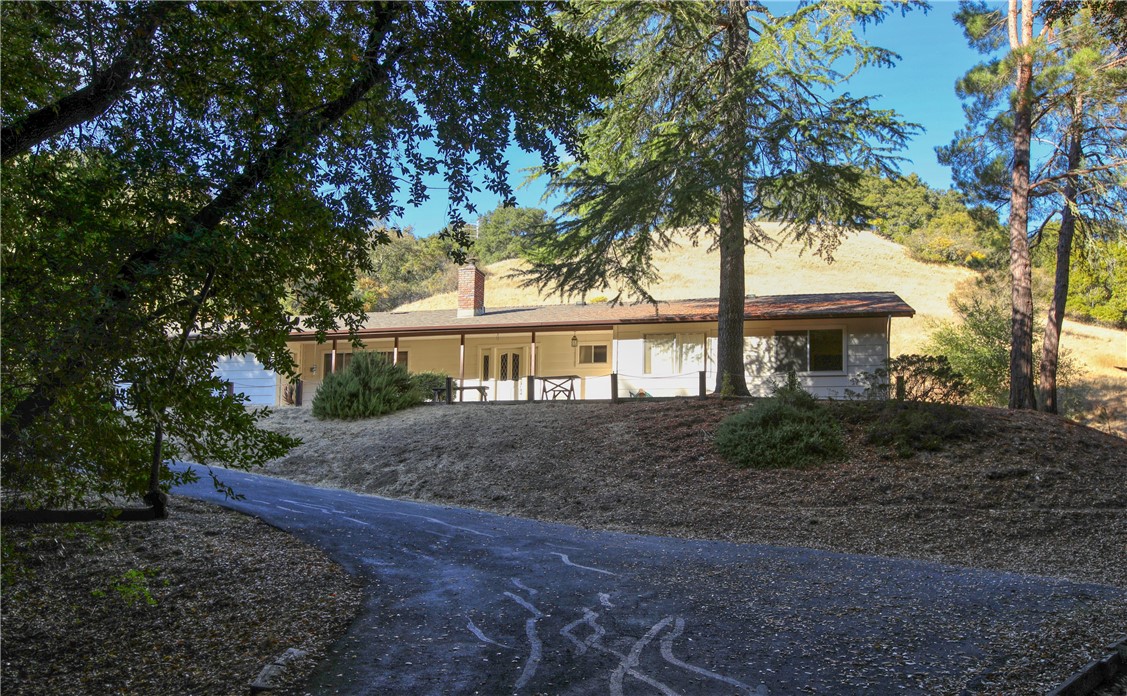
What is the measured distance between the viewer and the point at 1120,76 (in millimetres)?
16141

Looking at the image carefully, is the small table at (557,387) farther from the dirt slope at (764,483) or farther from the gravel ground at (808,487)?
the dirt slope at (764,483)

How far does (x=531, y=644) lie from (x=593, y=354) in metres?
21.1

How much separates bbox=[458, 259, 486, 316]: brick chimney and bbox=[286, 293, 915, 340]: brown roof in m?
0.36

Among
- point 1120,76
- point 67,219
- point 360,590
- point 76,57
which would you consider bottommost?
point 360,590

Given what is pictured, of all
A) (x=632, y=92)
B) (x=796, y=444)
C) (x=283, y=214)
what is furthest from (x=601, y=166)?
(x=283, y=214)

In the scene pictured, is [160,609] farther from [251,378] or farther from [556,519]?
[251,378]

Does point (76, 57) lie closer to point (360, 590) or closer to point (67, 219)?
point (67, 219)

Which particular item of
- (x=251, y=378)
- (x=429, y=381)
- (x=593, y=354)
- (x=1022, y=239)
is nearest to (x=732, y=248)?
(x=1022, y=239)

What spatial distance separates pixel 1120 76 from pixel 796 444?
10760 millimetres

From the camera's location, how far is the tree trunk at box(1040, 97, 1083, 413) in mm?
18094

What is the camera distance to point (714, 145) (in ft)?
51.9

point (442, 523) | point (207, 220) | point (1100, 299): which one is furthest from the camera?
point (1100, 299)

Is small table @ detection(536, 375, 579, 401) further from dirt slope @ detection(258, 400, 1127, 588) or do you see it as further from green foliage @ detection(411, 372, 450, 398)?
dirt slope @ detection(258, 400, 1127, 588)

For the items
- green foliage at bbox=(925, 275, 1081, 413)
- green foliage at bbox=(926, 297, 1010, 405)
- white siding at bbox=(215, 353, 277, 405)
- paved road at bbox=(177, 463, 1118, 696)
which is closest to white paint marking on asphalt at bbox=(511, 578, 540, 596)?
paved road at bbox=(177, 463, 1118, 696)
